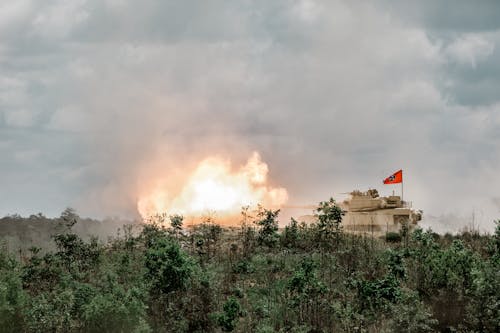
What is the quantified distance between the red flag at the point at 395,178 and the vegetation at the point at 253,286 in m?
9.26

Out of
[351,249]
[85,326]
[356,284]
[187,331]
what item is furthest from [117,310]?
[351,249]

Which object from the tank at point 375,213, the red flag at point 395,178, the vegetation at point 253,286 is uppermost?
the red flag at point 395,178

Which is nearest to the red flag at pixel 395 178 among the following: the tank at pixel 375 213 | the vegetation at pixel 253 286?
the tank at pixel 375 213

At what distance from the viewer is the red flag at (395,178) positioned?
107ft

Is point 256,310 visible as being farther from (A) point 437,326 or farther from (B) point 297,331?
(A) point 437,326

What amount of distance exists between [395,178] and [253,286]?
15434 mm

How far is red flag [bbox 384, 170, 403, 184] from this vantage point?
32.7 m

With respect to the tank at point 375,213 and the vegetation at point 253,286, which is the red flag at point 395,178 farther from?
the vegetation at point 253,286

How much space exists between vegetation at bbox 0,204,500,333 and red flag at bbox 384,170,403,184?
9265 millimetres

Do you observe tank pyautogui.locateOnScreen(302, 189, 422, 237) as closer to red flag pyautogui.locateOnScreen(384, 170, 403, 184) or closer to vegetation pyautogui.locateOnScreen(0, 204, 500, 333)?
red flag pyautogui.locateOnScreen(384, 170, 403, 184)

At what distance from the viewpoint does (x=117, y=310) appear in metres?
13.7

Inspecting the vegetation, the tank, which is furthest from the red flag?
the vegetation

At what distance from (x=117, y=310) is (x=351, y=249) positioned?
1046 cm

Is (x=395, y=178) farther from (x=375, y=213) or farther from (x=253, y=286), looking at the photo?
(x=253, y=286)
